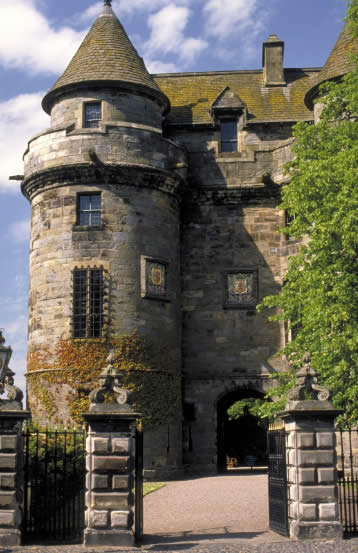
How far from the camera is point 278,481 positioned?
1319cm

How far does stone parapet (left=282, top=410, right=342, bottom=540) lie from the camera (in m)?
12.1

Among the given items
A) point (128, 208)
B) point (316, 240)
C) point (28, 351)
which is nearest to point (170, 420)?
point (28, 351)

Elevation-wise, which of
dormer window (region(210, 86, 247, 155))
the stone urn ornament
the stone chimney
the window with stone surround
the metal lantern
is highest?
the stone chimney

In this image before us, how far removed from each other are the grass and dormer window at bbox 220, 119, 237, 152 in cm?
1236

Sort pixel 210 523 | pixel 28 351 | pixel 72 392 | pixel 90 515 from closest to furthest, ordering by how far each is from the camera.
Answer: pixel 90 515, pixel 210 523, pixel 72 392, pixel 28 351

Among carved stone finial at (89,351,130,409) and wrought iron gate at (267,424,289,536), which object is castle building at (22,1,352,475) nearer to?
wrought iron gate at (267,424,289,536)

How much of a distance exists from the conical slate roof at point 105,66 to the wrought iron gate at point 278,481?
15.0 metres

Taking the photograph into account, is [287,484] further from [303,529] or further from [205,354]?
[205,354]

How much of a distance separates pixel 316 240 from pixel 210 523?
21.9 feet

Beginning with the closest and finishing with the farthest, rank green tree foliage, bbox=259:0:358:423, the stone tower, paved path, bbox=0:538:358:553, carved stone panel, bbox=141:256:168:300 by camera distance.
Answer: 1. paved path, bbox=0:538:358:553
2. green tree foliage, bbox=259:0:358:423
3. the stone tower
4. carved stone panel, bbox=141:256:168:300

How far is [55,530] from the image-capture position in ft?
41.0

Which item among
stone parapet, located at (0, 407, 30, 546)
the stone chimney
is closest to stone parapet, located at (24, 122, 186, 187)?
the stone chimney

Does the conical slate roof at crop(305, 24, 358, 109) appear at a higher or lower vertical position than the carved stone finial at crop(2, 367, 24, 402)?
higher

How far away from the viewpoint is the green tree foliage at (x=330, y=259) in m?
16.3
